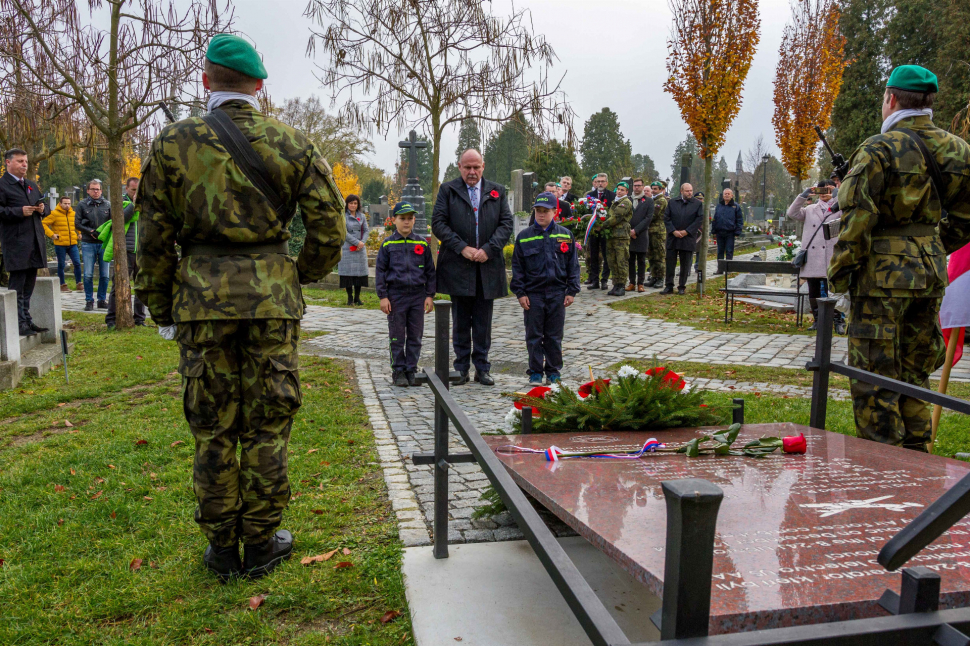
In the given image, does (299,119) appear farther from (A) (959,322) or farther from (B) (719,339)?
(A) (959,322)

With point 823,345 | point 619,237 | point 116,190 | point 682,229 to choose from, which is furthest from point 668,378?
point 682,229

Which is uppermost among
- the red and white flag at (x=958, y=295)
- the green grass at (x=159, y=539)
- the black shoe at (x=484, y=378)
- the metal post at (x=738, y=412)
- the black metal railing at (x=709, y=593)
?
the red and white flag at (x=958, y=295)

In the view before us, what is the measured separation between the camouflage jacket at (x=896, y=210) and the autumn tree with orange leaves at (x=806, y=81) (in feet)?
71.0

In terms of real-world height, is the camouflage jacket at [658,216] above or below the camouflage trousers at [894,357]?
above

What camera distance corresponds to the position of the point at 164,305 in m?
3.19

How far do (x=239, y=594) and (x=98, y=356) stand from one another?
6.75 meters

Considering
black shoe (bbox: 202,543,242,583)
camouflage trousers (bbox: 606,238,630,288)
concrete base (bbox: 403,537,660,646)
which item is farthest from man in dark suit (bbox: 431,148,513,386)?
camouflage trousers (bbox: 606,238,630,288)

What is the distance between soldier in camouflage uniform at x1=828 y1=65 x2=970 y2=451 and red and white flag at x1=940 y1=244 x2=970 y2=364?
0.57m

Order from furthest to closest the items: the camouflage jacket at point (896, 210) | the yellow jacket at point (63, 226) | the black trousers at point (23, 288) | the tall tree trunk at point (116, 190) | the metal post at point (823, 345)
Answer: the yellow jacket at point (63, 226) < the tall tree trunk at point (116, 190) < the black trousers at point (23, 288) < the camouflage jacket at point (896, 210) < the metal post at point (823, 345)

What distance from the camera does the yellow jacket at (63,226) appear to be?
50.8ft

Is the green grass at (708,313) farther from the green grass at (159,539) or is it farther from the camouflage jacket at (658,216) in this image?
the green grass at (159,539)

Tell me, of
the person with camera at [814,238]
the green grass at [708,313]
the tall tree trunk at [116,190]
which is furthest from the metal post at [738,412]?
the tall tree trunk at [116,190]

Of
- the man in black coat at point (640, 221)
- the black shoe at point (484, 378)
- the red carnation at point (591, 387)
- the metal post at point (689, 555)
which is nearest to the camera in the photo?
the metal post at point (689, 555)

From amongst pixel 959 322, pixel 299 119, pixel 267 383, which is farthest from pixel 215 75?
pixel 299 119
